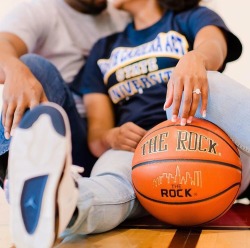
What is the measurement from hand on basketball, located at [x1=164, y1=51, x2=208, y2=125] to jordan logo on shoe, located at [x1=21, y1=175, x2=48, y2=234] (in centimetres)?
35

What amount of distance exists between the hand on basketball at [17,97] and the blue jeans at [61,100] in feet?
0.19

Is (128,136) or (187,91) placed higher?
(187,91)

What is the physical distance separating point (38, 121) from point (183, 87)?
339 millimetres

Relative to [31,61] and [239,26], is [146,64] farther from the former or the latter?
[239,26]

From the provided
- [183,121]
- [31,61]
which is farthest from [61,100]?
[183,121]

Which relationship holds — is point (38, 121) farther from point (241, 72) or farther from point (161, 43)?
point (241, 72)

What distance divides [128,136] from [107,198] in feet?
0.95

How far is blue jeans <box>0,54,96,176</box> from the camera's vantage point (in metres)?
1.25

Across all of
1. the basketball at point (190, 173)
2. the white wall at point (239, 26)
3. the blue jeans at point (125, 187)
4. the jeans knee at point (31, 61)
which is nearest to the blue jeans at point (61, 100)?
the jeans knee at point (31, 61)

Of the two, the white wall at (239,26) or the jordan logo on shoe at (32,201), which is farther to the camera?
the white wall at (239,26)

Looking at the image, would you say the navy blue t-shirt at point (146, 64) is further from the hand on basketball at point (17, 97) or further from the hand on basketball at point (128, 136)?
the hand on basketball at point (17, 97)

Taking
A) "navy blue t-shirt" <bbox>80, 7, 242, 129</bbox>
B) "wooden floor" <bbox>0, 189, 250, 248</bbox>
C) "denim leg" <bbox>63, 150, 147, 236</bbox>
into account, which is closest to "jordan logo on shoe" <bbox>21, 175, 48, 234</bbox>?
"denim leg" <bbox>63, 150, 147, 236</bbox>

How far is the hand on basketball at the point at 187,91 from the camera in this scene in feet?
3.16

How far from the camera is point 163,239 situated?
3.33ft
